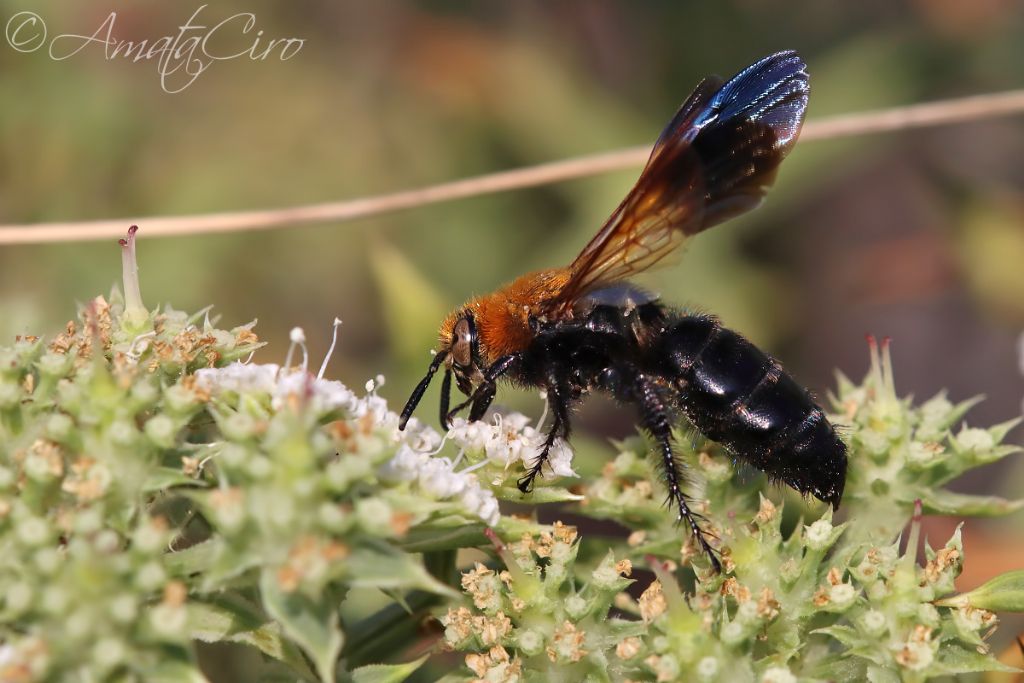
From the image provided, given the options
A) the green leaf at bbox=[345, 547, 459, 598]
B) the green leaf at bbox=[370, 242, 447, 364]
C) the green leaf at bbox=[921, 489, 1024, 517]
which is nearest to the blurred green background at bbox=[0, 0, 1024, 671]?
the green leaf at bbox=[370, 242, 447, 364]

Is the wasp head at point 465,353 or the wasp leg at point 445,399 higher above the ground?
the wasp head at point 465,353

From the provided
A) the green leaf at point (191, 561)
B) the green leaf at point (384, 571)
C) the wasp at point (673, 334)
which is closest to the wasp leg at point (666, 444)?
the wasp at point (673, 334)

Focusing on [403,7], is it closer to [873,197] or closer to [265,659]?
[873,197]

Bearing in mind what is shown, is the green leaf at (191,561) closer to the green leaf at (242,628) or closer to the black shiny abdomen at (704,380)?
the green leaf at (242,628)

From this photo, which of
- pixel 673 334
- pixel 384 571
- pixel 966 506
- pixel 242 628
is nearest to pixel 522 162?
pixel 673 334

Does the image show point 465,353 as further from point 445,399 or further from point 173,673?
point 173,673

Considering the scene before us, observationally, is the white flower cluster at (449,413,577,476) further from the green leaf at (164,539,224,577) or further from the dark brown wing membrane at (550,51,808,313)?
the green leaf at (164,539,224,577)
